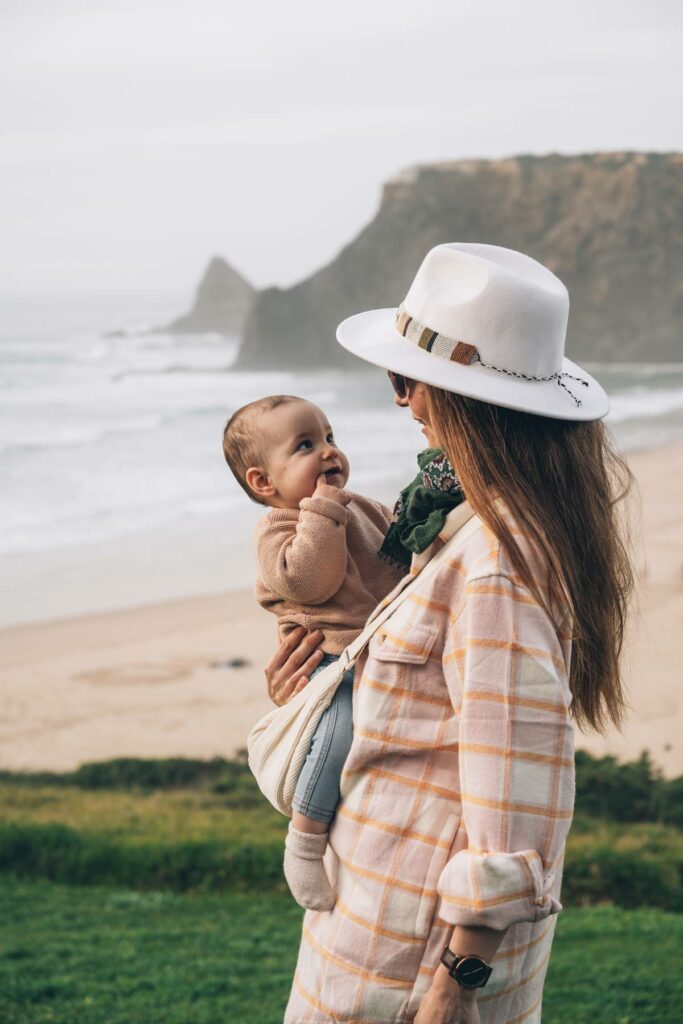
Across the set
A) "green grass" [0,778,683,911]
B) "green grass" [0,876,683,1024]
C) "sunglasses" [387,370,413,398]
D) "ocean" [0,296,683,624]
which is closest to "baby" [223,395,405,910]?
"sunglasses" [387,370,413,398]

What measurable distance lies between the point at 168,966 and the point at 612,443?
3.50 metres

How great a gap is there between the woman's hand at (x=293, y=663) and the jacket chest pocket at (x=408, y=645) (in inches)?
13.4

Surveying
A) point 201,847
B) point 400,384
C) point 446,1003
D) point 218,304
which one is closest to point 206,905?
point 201,847

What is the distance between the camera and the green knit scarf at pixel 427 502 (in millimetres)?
1883

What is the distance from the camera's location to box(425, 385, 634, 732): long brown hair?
1.80m

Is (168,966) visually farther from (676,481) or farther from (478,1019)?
(676,481)

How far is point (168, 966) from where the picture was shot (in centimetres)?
470

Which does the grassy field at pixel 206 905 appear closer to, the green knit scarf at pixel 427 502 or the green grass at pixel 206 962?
the green grass at pixel 206 962

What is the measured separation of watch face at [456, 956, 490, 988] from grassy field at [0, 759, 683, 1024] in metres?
2.44

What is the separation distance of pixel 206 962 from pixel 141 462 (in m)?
21.6

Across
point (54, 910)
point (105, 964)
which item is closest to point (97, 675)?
point (54, 910)

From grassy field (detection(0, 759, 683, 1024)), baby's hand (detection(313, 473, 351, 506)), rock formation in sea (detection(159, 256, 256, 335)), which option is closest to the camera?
baby's hand (detection(313, 473, 351, 506))

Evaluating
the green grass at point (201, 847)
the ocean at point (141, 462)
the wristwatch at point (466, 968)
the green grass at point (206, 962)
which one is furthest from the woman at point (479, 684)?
the green grass at point (201, 847)

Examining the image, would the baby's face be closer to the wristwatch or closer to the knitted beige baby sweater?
the knitted beige baby sweater
